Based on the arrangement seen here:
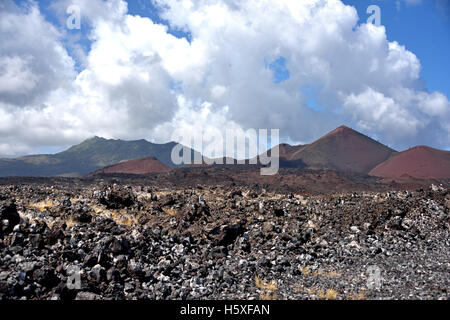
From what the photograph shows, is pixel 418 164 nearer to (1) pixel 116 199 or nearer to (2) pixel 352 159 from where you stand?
(2) pixel 352 159

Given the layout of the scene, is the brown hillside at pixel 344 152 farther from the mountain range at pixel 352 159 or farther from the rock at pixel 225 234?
the rock at pixel 225 234

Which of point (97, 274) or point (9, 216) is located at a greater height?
point (9, 216)

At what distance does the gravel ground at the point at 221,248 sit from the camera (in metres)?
8.48

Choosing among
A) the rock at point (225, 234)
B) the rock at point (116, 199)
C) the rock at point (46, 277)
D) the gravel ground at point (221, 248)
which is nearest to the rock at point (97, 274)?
the gravel ground at point (221, 248)

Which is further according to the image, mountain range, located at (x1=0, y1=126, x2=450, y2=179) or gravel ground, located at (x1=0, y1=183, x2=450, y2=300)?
mountain range, located at (x1=0, y1=126, x2=450, y2=179)

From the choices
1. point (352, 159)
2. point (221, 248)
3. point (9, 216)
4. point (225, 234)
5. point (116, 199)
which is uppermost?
point (352, 159)

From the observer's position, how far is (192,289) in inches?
350

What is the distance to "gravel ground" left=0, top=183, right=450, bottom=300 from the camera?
8.48m

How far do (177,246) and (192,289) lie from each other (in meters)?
2.96

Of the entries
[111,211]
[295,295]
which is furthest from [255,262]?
[111,211]

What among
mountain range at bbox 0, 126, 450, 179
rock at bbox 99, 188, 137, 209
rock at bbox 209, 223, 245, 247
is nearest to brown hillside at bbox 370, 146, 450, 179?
mountain range at bbox 0, 126, 450, 179

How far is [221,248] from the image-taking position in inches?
473

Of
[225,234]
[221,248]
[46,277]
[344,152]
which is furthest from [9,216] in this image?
[344,152]

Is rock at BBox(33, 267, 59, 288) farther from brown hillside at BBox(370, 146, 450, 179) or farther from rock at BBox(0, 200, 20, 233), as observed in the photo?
brown hillside at BBox(370, 146, 450, 179)
